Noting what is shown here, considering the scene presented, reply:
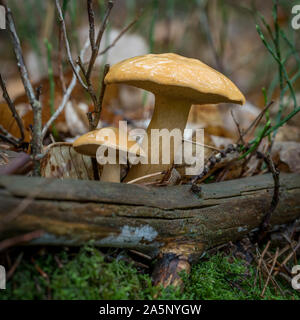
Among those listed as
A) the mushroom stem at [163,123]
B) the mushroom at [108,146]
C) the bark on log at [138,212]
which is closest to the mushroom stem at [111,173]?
the mushroom at [108,146]

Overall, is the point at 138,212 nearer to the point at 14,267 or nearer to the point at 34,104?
the point at 14,267

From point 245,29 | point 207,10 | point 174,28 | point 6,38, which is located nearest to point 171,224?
point 207,10

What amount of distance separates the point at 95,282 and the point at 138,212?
27 cm

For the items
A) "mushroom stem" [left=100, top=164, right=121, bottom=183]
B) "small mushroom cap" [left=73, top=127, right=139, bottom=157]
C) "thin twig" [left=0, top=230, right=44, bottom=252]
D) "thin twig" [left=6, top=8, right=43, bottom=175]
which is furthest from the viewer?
"mushroom stem" [left=100, top=164, right=121, bottom=183]

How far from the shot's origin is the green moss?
2.91 feet

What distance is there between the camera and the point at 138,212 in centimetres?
105

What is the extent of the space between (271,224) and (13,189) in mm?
1190

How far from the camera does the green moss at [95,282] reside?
886 mm

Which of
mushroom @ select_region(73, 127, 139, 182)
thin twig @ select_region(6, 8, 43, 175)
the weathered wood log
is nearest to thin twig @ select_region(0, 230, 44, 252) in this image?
the weathered wood log

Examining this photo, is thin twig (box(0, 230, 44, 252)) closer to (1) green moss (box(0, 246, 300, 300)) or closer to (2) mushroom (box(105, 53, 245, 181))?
(1) green moss (box(0, 246, 300, 300))

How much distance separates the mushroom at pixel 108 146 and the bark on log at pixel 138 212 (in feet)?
0.57

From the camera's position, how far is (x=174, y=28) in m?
5.86

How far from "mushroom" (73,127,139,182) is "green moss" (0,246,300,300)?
0.39 metres

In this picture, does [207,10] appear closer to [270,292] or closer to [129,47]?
[129,47]
